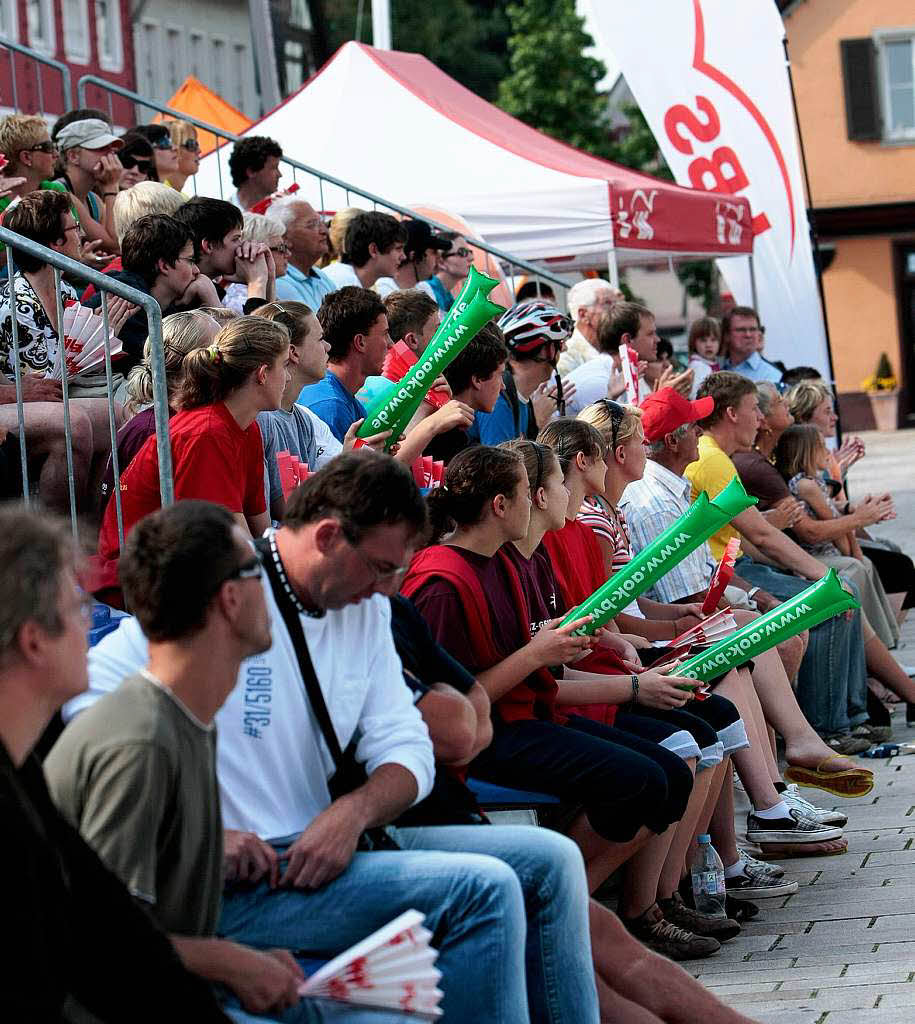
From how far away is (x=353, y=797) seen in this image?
3670 millimetres

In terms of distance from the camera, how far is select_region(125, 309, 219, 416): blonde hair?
18.6ft

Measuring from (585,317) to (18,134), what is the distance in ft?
11.7

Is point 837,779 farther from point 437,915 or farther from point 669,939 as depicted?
point 437,915

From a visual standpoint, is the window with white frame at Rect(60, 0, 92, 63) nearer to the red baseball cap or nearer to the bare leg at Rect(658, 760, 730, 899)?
the red baseball cap

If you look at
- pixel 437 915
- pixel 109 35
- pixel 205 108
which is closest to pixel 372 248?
pixel 437 915

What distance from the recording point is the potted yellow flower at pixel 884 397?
33.2 meters

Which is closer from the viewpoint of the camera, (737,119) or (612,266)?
(612,266)

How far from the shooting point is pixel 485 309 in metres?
5.60

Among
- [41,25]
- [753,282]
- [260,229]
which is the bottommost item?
[260,229]

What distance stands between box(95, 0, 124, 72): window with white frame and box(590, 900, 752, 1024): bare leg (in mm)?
35526

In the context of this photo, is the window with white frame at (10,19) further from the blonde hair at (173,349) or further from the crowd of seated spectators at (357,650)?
the blonde hair at (173,349)

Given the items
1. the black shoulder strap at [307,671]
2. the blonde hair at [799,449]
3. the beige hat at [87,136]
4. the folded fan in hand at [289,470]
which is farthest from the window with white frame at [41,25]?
the black shoulder strap at [307,671]

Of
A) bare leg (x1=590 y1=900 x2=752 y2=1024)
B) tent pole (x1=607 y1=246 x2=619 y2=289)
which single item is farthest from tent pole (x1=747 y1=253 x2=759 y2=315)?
bare leg (x1=590 y1=900 x2=752 y2=1024)

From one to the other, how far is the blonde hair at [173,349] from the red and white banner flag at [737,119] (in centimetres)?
760
